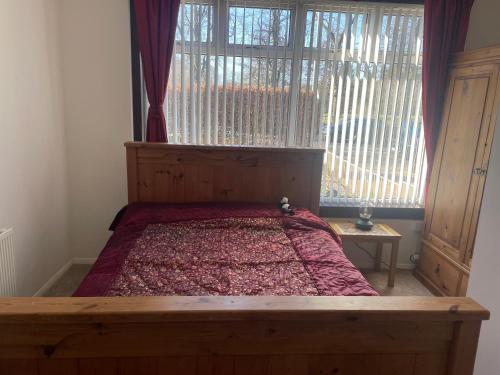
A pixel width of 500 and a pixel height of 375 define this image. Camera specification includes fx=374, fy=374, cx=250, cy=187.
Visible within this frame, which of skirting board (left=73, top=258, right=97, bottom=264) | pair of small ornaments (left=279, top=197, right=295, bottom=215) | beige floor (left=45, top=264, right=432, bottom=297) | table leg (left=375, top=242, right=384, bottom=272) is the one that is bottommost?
beige floor (left=45, top=264, right=432, bottom=297)

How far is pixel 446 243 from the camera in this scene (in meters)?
2.97

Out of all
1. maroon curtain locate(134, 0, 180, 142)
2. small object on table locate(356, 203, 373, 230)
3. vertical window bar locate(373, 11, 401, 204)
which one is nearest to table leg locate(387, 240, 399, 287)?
small object on table locate(356, 203, 373, 230)

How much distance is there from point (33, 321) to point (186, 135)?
2.33 meters

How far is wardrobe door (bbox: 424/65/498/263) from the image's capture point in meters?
2.63

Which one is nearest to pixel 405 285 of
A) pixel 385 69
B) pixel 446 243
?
pixel 446 243

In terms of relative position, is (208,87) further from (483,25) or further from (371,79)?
(483,25)

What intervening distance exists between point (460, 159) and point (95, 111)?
115 inches

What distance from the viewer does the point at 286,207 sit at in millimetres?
2814

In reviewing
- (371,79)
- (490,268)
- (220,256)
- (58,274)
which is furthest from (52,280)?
(371,79)

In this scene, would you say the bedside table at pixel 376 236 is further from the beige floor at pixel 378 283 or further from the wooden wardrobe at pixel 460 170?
the wooden wardrobe at pixel 460 170

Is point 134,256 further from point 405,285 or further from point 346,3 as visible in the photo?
point 346,3

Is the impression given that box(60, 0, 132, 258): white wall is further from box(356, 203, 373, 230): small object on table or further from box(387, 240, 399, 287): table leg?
box(387, 240, 399, 287): table leg

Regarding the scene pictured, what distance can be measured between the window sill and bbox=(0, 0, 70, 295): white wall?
2.23 metres

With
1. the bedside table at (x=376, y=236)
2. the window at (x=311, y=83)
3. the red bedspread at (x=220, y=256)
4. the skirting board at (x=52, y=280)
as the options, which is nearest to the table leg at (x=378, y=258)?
the bedside table at (x=376, y=236)
